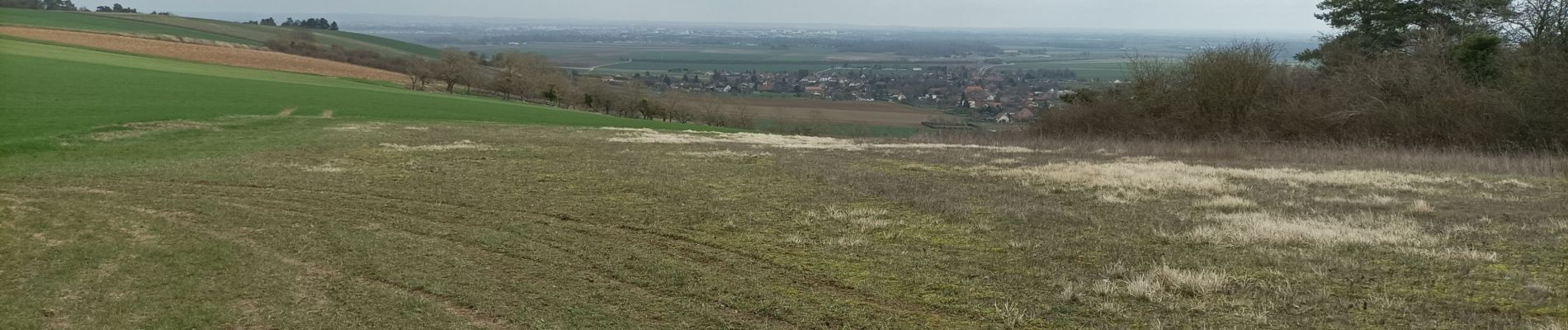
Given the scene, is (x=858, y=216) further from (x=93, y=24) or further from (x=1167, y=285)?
(x=93, y=24)

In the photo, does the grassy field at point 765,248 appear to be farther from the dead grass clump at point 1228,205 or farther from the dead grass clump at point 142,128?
the dead grass clump at point 142,128

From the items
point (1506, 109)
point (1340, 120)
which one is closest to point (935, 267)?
point (1506, 109)

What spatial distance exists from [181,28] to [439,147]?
99.9 meters

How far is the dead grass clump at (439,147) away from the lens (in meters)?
20.4

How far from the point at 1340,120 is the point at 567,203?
30015mm

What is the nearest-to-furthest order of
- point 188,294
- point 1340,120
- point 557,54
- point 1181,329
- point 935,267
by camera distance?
point 1181,329 < point 188,294 < point 935,267 < point 1340,120 < point 557,54

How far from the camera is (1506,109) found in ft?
82.2

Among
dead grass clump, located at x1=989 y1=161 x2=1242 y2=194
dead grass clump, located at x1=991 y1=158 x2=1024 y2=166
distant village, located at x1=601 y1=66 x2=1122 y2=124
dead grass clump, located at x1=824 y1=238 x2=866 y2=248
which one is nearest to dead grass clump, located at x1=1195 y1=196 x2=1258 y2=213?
dead grass clump, located at x1=989 y1=161 x2=1242 y2=194

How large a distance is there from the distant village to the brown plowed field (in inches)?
1088

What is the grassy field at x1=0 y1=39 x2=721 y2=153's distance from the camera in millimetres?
23109

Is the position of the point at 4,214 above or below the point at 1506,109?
below

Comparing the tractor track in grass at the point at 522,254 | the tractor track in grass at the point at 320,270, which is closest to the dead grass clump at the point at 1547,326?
the tractor track in grass at the point at 522,254

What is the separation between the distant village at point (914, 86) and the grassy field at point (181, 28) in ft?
111

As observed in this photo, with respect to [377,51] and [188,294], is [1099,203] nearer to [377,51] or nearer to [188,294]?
[188,294]
